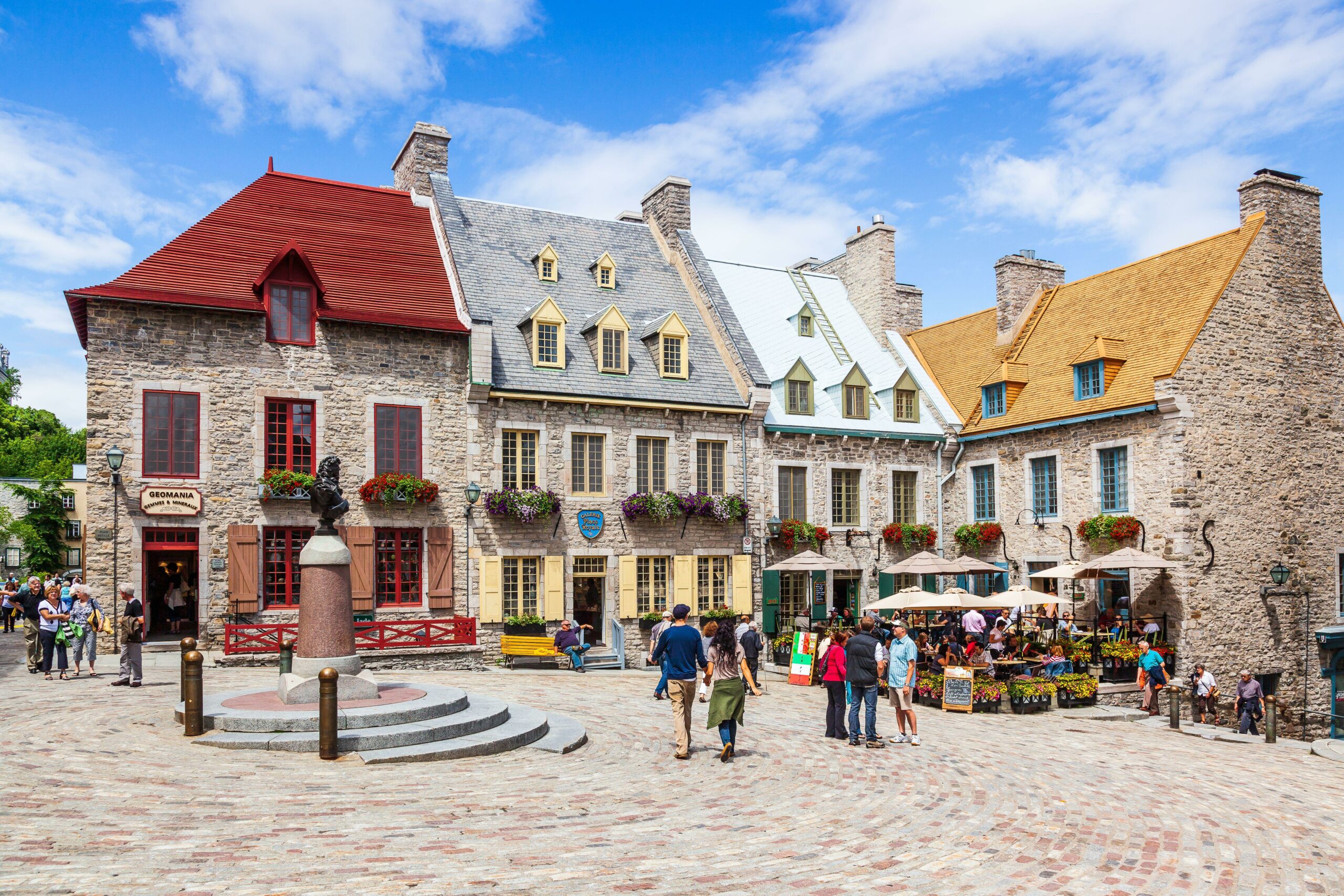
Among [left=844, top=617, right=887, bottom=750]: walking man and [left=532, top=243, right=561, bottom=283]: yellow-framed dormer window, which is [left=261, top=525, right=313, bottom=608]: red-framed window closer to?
[left=532, top=243, right=561, bottom=283]: yellow-framed dormer window

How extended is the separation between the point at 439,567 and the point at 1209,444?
16984 mm

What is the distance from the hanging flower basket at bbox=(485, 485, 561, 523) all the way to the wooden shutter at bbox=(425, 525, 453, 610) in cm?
114

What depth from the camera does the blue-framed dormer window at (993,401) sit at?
27.2m

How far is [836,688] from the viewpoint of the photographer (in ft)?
43.4

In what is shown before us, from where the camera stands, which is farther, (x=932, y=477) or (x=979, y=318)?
(x=979, y=318)

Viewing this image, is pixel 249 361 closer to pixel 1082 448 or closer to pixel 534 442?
pixel 534 442

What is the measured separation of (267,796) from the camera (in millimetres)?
8805

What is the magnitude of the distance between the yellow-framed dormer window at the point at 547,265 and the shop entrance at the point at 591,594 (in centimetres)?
727

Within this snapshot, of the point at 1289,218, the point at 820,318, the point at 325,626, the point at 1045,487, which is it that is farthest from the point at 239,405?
the point at 1289,218

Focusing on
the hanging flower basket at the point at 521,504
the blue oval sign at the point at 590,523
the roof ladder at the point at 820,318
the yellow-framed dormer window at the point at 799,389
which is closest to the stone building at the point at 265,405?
the hanging flower basket at the point at 521,504

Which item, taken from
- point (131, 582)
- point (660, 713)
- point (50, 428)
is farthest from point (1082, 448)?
point (50, 428)

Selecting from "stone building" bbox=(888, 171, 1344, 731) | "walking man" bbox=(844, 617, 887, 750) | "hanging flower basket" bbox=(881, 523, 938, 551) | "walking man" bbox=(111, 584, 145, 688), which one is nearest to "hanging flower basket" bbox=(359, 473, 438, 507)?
"walking man" bbox=(111, 584, 145, 688)

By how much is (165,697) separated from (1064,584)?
20.0 meters

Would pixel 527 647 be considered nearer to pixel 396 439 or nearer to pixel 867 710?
pixel 396 439
